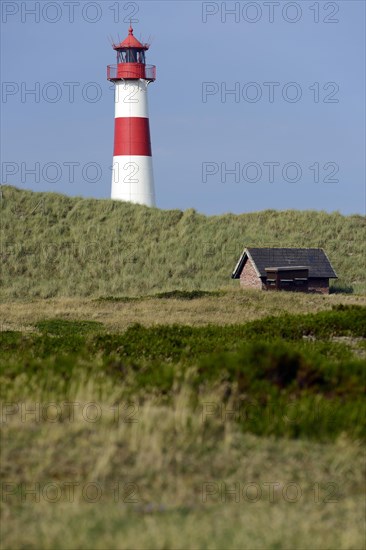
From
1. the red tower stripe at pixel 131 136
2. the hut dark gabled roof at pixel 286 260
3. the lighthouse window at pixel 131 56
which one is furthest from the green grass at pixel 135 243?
the lighthouse window at pixel 131 56

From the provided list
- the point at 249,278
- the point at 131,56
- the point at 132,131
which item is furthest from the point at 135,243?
the point at 249,278

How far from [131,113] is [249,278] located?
1603cm

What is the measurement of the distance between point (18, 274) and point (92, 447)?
47.8 m

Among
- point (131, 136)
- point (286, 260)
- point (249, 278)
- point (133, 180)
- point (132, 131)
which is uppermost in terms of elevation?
point (132, 131)

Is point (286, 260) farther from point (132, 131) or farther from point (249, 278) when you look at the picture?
point (132, 131)

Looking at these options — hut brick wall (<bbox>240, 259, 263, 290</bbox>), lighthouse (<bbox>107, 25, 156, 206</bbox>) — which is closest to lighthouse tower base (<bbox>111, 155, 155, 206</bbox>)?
lighthouse (<bbox>107, 25, 156, 206</bbox>)

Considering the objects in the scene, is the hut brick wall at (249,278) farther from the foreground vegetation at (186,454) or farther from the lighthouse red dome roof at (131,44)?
the foreground vegetation at (186,454)

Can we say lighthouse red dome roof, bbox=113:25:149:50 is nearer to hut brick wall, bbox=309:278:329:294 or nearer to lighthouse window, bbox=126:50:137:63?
lighthouse window, bbox=126:50:137:63

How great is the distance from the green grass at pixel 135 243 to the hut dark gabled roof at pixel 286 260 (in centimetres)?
362

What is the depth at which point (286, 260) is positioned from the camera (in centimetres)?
5284

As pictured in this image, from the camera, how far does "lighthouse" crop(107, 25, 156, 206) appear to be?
204 ft

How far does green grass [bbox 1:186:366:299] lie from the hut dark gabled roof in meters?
3.62

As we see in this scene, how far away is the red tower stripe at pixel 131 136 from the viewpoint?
62.2 metres

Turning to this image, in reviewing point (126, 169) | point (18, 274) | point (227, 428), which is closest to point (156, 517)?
point (227, 428)
